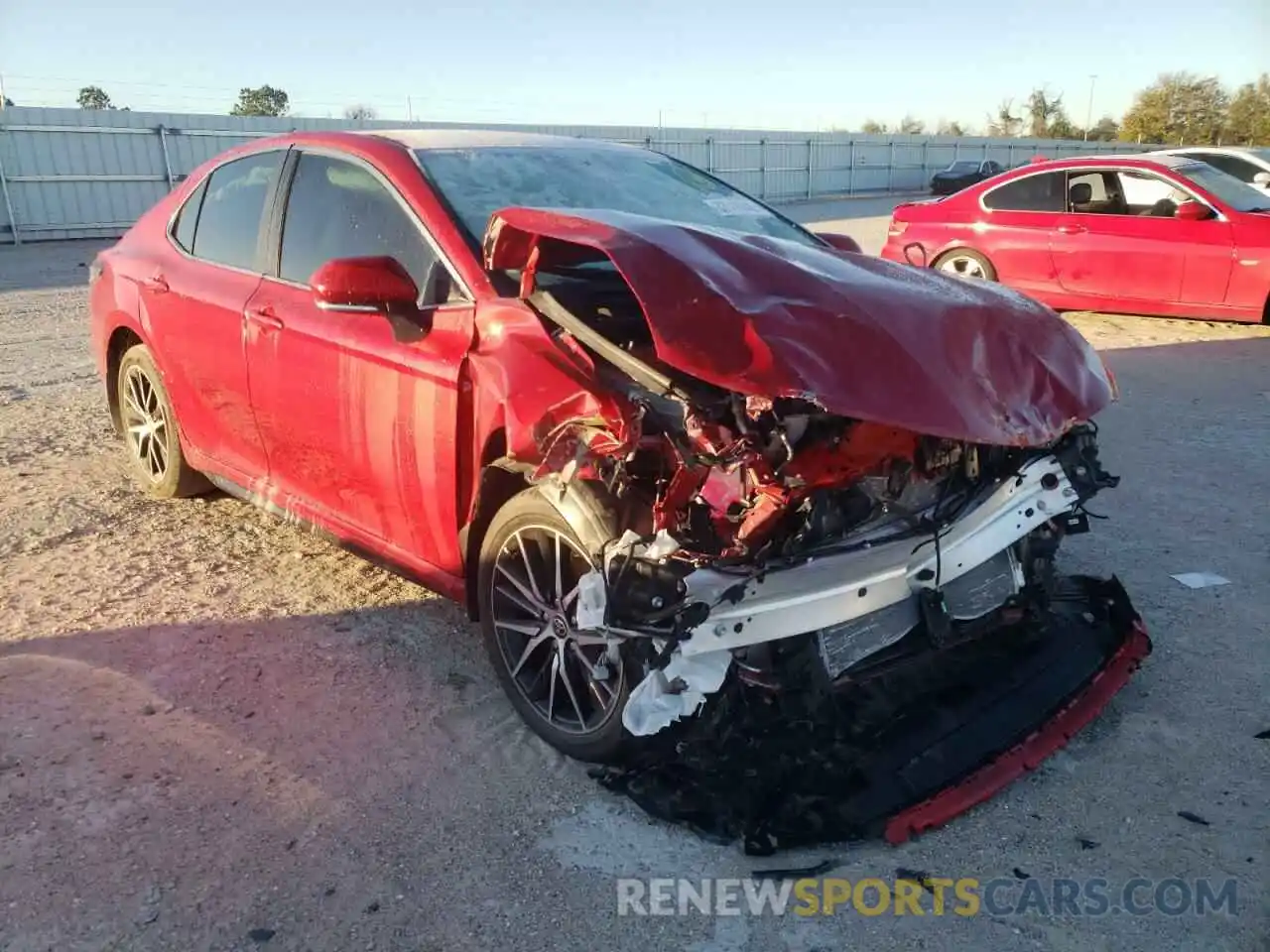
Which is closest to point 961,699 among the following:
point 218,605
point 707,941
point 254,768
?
point 707,941

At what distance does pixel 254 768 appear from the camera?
10.00 ft

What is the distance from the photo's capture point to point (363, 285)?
10.7 feet

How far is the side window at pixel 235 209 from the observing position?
169 inches

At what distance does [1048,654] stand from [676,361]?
1680 millimetres

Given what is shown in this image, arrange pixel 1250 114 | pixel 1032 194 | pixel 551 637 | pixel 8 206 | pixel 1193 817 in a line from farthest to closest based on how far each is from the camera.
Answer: pixel 1250 114 → pixel 8 206 → pixel 1032 194 → pixel 551 637 → pixel 1193 817

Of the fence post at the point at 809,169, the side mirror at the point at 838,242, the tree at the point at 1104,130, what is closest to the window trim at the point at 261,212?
the side mirror at the point at 838,242

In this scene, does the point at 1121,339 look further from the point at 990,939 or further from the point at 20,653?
the point at 20,653

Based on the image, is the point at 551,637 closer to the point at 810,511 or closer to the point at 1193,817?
the point at 810,511

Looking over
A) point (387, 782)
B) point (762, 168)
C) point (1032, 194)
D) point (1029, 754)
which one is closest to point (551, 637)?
point (387, 782)

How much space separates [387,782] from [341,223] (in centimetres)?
208

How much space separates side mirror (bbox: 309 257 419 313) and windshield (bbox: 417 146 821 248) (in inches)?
11.4

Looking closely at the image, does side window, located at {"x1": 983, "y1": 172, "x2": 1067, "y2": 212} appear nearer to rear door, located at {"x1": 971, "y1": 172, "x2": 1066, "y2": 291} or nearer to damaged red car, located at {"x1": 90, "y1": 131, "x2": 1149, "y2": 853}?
rear door, located at {"x1": 971, "y1": 172, "x2": 1066, "y2": 291}

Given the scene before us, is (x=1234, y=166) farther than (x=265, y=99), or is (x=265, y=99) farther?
(x=265, y=99)

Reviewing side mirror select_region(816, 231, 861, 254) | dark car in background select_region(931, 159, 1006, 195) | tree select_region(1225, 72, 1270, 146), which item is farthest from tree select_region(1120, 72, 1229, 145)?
side mirror select_region(816, 231, 861, 254)
